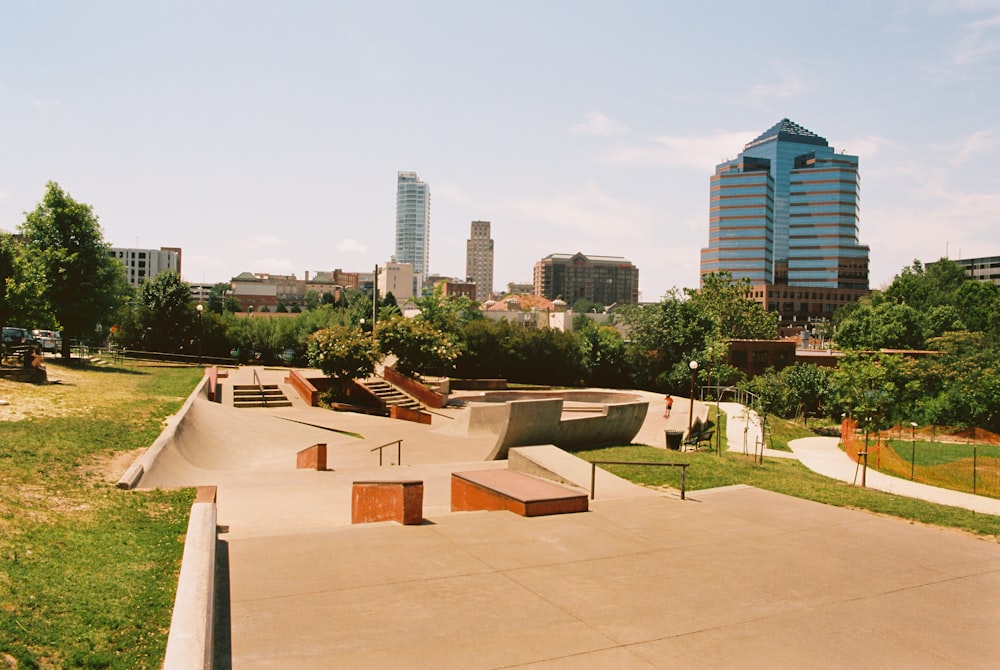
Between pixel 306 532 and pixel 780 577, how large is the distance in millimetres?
5018

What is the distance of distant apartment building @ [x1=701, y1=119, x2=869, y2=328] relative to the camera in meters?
142

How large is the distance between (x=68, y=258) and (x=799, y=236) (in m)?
142

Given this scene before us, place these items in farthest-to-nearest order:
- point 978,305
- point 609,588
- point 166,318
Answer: point 978,305 → point 166,318 → point 609,588

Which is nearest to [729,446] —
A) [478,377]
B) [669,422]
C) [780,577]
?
[669,422]

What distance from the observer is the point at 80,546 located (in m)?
6.92

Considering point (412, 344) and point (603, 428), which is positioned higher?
point (412, 344)

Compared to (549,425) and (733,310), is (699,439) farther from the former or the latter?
(733,310)

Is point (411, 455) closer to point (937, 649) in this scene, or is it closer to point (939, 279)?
point (937, 649)

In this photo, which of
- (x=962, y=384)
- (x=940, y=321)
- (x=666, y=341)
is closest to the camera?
(x=962, y=384)

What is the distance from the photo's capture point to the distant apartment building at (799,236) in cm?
14212

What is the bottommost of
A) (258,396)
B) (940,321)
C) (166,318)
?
(258,396)

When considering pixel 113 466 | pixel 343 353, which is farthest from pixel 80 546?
pixel 343 353

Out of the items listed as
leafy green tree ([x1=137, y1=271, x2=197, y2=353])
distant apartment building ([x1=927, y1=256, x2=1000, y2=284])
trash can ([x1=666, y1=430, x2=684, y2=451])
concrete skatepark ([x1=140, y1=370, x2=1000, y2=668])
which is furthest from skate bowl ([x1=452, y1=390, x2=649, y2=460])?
distant apartment building ([x1=927, y1=256, x2=1000, y2=284])

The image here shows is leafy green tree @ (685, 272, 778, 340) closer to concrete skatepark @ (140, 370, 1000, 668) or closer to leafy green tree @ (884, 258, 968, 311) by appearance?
leafy green tree @ (884, 258, 968, 311)
